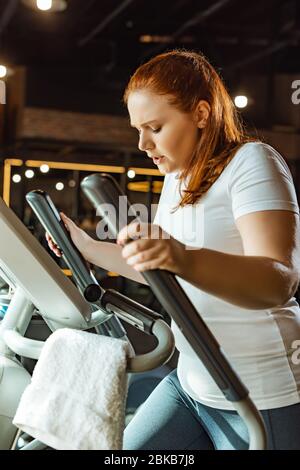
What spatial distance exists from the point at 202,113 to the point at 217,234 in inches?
8.6

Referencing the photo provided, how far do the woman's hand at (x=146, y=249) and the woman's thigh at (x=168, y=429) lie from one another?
1.91 ft

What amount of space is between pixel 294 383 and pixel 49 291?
1.46ft

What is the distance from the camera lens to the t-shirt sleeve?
105cm

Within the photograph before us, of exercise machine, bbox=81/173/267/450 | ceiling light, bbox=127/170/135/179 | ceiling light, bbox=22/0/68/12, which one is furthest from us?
ceiling light, bbox=127/170/135/179

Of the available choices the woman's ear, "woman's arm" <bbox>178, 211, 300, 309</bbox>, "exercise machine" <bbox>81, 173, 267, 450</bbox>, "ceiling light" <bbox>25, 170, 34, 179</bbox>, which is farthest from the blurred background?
"exercise machine" <bbox>81, 173, 267, 450</bbox>

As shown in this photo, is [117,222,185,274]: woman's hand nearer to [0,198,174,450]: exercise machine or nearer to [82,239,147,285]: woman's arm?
[0,198,174,450]: exercise machine

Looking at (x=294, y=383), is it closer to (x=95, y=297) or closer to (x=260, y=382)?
(x=260, y=382)

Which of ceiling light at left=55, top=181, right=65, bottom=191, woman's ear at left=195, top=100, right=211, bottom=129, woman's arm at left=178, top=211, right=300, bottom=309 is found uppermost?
woman's ear at left=195, top=100, right=211, bottom=129

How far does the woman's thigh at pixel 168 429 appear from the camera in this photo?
52.7 inches

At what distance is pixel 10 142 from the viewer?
9.65 metres

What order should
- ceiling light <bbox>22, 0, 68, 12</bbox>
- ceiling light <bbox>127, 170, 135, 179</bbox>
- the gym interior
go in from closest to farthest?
ceiling light <bbox>22, 0, 68, 12</bbox>, the gym interior, ceiling light <bbox>127, 170, 135, 179</bbox>

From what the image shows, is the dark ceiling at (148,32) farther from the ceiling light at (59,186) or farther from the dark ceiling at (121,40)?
the ceiling light at (59,186)

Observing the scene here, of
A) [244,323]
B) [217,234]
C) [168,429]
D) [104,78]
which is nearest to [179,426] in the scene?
[168,429]

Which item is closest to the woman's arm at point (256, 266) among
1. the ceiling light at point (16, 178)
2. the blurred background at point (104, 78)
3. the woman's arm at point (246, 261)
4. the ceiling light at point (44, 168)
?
the woman's arm at point (246, 261)
